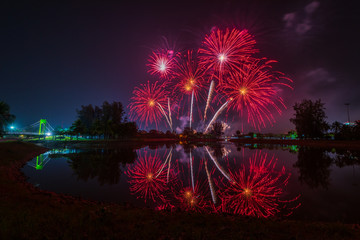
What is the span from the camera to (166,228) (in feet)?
19.9

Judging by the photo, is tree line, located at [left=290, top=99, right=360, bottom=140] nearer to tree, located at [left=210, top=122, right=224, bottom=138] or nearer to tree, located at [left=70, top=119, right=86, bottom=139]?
tree, located at [left=210, top=122, right=224, bottom=138]

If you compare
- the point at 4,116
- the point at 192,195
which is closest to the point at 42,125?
the point at 4,116

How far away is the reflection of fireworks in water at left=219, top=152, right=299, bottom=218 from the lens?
30.5ft

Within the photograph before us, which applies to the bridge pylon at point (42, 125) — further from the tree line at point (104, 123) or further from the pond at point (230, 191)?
the pond at point (230, 191)

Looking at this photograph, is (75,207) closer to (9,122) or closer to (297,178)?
(297,178)

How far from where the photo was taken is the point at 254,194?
→ 11.7 m

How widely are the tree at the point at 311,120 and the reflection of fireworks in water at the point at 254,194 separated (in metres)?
Answer: 64.8

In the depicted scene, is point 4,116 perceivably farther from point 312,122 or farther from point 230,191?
point 312,122

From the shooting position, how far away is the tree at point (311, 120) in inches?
2675

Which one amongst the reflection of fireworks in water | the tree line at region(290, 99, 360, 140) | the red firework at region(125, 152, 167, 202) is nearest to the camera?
the reflection of fireworks in water

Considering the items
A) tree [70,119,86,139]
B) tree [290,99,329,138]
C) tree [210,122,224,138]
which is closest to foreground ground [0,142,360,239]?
tree [290,99,329,138]

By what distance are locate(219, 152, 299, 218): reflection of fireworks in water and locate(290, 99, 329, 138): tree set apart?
64762mm

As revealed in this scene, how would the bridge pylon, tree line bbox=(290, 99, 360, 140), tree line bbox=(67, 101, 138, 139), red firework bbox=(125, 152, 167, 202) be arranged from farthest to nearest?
the bridge pylon < tree line bbox=(67, 101, 138, 139) < tree line bbox=(290, 99, 360, 140) < red firework bbox=(125, 152, 167, 202)

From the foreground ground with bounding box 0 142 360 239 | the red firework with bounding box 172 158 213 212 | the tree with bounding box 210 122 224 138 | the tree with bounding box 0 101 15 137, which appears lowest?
the red firework with bounding box 172 158 213 212
